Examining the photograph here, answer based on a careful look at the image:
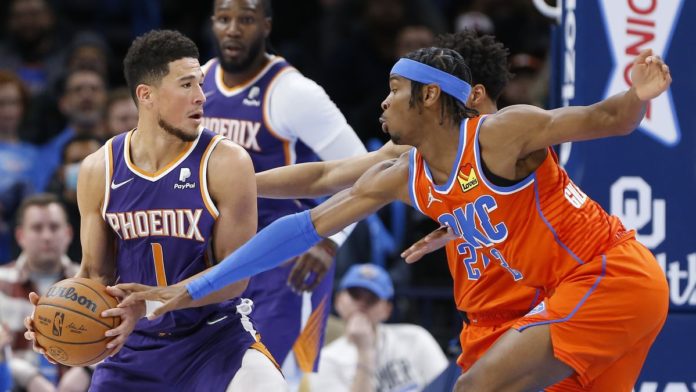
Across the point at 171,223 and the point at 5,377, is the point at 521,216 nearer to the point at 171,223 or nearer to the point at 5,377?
the point at 171,223

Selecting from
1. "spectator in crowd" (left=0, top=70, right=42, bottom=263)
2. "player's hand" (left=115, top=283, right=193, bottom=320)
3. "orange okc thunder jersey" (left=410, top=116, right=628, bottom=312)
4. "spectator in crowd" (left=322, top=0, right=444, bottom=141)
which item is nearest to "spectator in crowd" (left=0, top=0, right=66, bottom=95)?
"spectator in crowd" (left=0, top=70, right=42, bottom=263)

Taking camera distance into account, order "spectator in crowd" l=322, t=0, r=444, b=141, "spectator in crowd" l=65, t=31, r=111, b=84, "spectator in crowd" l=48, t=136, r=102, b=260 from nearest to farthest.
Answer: "spectator in crowd" l=48, t=136, r=102, b=260
"spectator in crowd" l=65, t=31, r=111, b=84
"spectator in crowd" l=322, t=0, r=444, b=141

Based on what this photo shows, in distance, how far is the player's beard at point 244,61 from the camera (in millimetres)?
6535

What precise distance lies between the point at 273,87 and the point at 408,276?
122 inches

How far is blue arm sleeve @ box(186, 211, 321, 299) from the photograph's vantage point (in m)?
4.87

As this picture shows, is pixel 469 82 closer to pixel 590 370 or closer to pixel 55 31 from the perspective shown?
pixel 590 370

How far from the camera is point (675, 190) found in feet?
20.2

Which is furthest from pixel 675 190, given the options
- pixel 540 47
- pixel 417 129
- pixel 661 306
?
pixel 540 47

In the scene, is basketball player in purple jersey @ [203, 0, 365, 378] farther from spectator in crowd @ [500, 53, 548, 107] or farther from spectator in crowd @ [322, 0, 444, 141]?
spectator in crowd @ [322, 0, 444, 141]

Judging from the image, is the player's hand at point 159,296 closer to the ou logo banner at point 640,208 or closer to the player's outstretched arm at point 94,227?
the player's outstretched arm at point 94,227

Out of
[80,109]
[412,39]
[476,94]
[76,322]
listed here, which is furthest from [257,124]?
[412,39]

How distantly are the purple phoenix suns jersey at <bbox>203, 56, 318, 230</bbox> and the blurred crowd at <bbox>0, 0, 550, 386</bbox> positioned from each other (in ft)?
8.82

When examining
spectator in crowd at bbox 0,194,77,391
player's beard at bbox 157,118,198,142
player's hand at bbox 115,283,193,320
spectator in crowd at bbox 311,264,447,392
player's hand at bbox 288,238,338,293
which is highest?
player's beard at bbox 157,118,198,142

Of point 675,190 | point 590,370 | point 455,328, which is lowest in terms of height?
point 455,328
